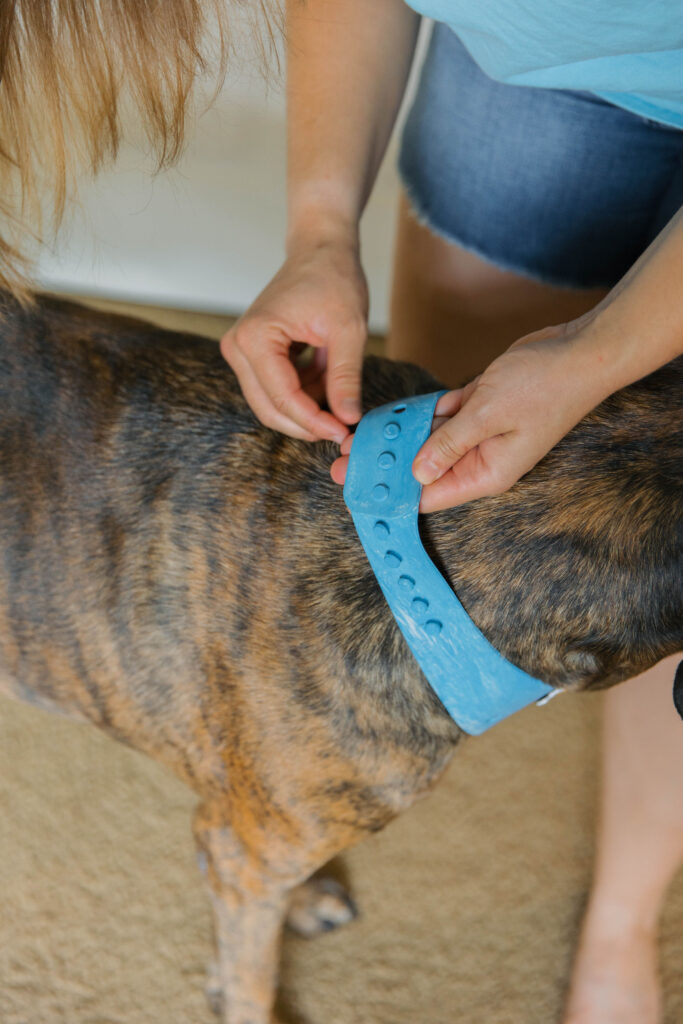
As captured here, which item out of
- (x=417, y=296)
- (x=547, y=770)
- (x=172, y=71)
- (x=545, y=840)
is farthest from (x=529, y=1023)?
(x=172, y=71)

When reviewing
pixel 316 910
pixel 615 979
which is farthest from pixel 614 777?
pixel 316 910

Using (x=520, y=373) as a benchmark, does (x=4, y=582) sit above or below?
below

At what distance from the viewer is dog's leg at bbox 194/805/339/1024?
1245mm

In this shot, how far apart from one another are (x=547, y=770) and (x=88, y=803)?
100cm

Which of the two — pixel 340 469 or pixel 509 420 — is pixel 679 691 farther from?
pixel 340 469

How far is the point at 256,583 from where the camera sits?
114 cm

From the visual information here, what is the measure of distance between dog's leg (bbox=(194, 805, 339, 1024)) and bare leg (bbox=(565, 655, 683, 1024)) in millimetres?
589

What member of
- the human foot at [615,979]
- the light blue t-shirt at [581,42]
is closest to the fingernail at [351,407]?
the light blue t-shirt at [581,42]

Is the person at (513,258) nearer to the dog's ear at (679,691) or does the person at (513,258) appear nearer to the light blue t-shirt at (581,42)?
the light blue t-shirt at (581,42)

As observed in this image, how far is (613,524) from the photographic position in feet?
3.17

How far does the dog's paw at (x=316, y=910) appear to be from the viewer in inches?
64.8

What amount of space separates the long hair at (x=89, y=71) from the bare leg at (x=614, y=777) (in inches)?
30.2

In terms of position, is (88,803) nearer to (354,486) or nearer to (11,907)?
(11,907)

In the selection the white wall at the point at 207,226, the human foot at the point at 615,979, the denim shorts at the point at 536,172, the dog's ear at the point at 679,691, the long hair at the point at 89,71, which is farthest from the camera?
the white wall at the point at 207,226
